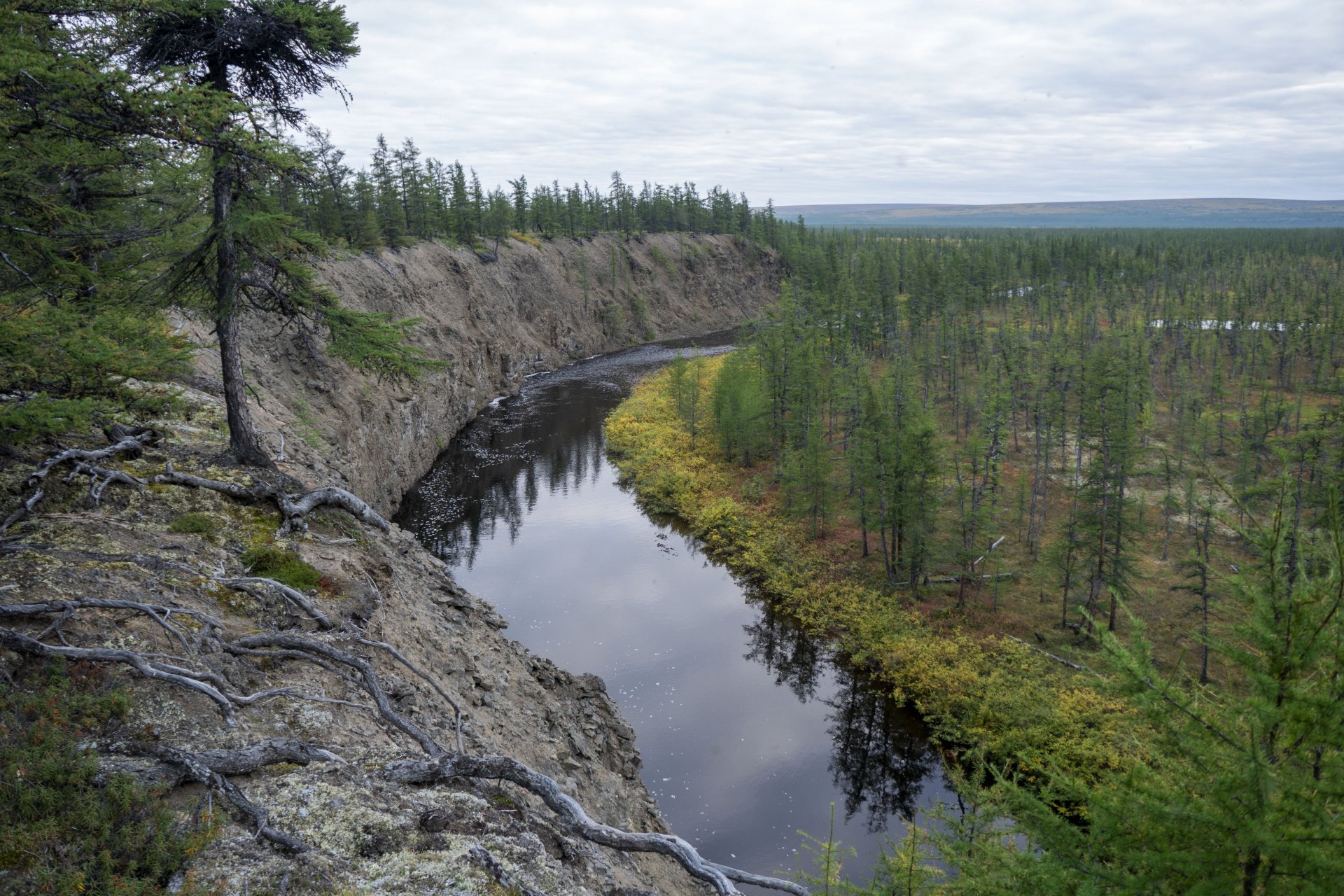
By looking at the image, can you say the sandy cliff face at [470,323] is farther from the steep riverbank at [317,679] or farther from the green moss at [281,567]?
the green moss at [281,567]

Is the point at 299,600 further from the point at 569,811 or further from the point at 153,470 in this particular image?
the point at 569,811

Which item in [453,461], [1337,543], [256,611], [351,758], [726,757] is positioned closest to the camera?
[1337,543]

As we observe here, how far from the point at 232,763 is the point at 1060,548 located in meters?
30.7

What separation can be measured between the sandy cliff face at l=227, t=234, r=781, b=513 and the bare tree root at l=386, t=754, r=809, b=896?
10.1 meters

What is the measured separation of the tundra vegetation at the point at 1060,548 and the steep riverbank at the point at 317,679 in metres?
5.39

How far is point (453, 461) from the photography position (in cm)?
5125

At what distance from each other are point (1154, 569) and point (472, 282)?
62148 millimetres

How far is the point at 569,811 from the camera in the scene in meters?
8.39

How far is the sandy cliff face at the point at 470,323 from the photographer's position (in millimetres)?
36688

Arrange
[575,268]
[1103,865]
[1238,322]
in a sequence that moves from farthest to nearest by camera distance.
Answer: [575,268] → [1238,322] → [1103,865]

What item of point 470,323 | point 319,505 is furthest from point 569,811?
point 470,323

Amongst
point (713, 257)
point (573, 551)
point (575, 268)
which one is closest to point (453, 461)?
point (573, 551)

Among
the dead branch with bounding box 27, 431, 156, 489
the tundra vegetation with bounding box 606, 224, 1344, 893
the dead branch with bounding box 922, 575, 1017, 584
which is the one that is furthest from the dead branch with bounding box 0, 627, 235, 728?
the dead branch with bounding box 922, 575, 1017, 584

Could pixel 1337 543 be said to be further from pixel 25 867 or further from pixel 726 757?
pixel 726 757
